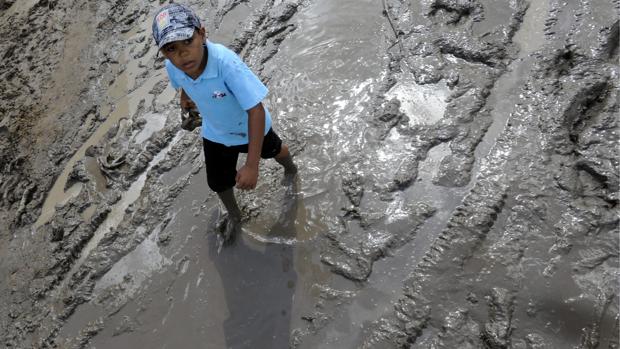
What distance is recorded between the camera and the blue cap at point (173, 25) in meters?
1.85

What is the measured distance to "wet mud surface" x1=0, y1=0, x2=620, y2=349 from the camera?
2.29 m

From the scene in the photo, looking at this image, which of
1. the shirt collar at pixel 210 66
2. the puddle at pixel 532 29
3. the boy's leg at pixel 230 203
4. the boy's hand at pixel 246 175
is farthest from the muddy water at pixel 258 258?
the shirt collar at pixel 210 66

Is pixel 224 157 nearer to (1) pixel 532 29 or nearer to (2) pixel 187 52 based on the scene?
(2) pixel 187 52

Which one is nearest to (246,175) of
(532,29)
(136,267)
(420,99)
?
(136,267)

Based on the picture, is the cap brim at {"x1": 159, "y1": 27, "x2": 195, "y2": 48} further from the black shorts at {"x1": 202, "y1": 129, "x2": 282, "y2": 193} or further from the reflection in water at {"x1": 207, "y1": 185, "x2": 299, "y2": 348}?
the reflection in water at {"x1": 207, "y1": 185, "x2": 299, "y2": 348}

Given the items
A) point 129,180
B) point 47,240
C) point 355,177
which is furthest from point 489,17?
point 47,240

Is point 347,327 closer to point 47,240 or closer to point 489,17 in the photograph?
point 47,240

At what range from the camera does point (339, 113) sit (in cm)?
336

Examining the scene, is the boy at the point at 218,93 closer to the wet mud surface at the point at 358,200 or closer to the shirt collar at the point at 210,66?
the shirt collar at the point at 210,66

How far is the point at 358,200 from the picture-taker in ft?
9.27

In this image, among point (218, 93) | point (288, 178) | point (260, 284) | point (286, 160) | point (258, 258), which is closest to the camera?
point (218, 93)

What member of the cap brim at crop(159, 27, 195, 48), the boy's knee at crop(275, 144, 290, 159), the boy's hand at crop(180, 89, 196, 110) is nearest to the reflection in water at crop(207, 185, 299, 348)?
the boy's knee at crop(275, 144, 290, 159)

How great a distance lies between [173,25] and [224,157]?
2.80ft

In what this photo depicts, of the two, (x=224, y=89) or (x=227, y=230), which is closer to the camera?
(x=224, y=89)
